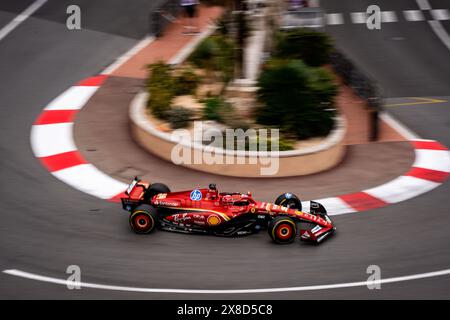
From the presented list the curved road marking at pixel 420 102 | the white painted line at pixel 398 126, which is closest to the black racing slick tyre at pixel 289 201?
the white painted line at pixel 398 126

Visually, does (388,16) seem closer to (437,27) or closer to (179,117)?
(437,27)

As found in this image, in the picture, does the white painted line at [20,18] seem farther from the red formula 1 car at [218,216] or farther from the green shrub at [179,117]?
the red formula 1 car at [218,216]

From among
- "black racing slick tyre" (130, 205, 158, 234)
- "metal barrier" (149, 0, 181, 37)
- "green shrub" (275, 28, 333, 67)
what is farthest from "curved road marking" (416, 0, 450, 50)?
"black racing slick tyre" (130, 205, 158, 234)

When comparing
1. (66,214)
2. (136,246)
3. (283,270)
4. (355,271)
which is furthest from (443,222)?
(66,214)

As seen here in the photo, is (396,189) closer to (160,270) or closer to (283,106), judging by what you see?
(283,106)

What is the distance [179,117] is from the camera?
48.6 feet

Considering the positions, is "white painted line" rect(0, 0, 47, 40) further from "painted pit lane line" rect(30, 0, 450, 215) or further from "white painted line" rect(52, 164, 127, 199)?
"white painted line" rect(52, 164, 127, 199)

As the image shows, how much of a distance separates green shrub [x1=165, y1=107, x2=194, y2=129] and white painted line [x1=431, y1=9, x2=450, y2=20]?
49.5 ft

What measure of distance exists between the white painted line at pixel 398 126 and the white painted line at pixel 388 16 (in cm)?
A: 923

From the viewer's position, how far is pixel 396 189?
13.4 metres

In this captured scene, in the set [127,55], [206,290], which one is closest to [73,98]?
[127,55]

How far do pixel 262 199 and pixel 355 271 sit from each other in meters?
2.78

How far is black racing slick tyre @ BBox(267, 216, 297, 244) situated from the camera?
10.9m

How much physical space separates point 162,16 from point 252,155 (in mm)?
11026
